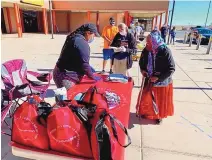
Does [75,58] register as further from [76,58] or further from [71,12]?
[71,12]

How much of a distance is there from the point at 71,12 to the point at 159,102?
25.8m

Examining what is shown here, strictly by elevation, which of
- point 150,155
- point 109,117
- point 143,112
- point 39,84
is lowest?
point 150,155

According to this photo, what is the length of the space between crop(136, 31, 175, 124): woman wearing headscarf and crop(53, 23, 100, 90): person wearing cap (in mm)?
859

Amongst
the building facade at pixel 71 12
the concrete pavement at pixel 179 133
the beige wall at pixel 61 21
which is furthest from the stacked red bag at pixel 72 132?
the beige wall at pixel 61 21

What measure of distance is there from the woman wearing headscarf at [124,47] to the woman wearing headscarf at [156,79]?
161 cm

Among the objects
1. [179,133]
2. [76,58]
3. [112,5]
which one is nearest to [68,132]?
[76,58]

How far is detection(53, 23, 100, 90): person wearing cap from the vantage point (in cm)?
279

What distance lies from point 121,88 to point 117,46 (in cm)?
233

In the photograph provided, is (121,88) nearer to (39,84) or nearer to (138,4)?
(39,84)

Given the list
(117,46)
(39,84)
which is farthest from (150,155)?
(117,46)

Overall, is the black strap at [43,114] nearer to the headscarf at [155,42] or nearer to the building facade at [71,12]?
the headscarf at [155,42]

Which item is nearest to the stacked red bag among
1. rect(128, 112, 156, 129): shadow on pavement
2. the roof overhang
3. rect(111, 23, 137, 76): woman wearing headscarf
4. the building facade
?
rect(128, 112, 156, 129): shadow on pavement

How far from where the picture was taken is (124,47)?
4.89 metres

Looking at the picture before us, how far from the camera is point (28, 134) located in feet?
6.00
